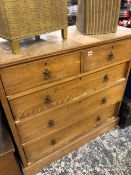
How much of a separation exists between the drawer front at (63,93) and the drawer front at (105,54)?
71 millimetres

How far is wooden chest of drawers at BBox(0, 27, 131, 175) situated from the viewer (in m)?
0.92

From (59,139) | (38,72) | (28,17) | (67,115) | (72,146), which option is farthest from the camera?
(72,146)

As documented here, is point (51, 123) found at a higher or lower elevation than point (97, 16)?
lower

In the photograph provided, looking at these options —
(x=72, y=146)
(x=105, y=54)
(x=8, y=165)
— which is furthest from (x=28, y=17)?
(x=72, y=146)

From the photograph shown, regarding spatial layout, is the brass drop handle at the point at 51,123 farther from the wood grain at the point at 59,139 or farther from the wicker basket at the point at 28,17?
the wicker basket at the point at 28,17

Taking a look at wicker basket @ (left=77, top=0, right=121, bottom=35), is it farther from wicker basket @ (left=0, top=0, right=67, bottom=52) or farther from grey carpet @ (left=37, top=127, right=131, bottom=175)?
grey carpet @ (left=37, top=127, right=131, bottom=175)

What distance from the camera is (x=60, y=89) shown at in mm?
1099

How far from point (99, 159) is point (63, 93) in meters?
0.78

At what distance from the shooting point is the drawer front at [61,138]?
51.1 inches

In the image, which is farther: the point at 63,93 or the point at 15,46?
A: the point at 63,93

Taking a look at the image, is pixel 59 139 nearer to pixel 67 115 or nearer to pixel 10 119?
pixel 67 115

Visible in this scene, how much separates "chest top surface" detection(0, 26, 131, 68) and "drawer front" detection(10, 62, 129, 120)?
0.24 metres

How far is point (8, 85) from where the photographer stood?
0.89 meters

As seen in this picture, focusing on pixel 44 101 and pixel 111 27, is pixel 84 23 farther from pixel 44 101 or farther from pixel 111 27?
pixel 44 101
